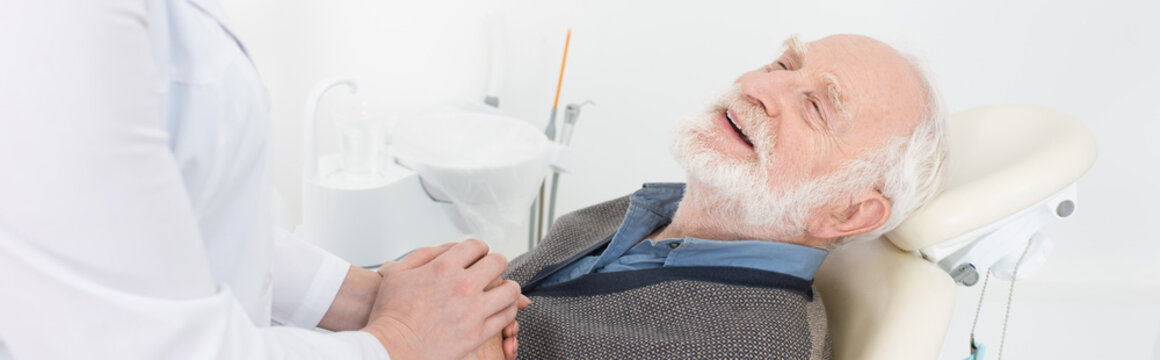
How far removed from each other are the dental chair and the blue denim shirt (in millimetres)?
98

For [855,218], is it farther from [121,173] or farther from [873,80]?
[121,173]

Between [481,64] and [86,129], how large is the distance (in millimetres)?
1898

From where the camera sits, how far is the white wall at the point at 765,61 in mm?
1983

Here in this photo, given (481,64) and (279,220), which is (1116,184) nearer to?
(481,64)

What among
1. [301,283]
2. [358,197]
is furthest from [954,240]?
[358,197]

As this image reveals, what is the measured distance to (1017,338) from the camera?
219cm

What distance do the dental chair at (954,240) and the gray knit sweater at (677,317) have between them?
0.09 metres

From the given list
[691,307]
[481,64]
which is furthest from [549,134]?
[691,307]

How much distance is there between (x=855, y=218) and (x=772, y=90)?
25 centimetres

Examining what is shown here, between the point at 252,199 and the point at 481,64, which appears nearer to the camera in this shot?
the point at 252,199

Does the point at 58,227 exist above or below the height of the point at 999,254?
above

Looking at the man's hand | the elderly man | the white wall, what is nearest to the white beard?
the elderly man

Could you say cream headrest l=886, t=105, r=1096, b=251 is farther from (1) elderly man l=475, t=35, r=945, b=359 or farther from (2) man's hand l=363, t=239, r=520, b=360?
(2) man's hand l=363, t=239, r=520, b=360

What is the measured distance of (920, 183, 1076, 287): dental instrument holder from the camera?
105 cm
